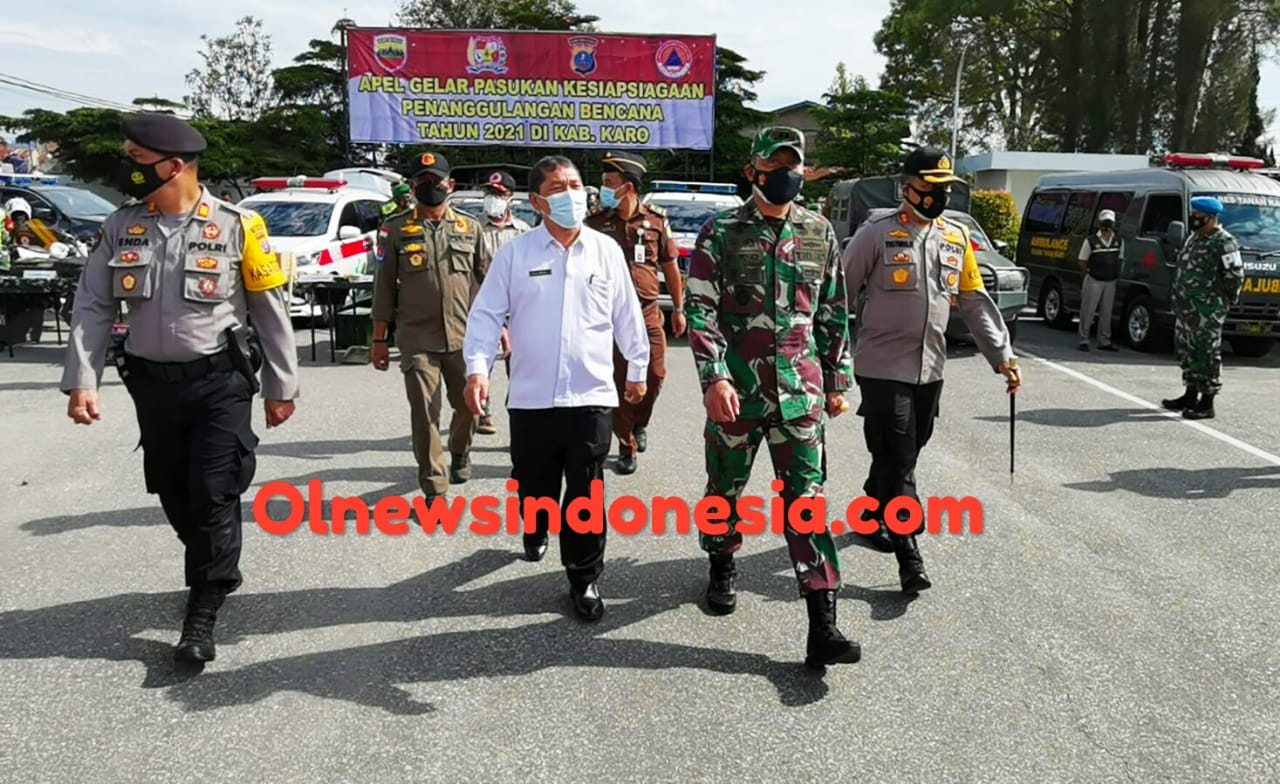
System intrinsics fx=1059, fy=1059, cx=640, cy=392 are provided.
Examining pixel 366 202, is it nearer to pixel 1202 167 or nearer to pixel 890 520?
pixel 1202 167

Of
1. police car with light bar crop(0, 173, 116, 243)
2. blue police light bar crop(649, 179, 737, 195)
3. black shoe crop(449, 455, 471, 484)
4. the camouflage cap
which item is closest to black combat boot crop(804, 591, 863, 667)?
the camouflage cap

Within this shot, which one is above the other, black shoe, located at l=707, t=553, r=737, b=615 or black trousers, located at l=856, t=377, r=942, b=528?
black trousers, located at l=856, t=377, r=942, b=528

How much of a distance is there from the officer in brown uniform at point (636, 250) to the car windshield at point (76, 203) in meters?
14.7

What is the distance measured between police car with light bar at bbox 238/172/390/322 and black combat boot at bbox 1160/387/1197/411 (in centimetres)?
946

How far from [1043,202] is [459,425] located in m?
13.0

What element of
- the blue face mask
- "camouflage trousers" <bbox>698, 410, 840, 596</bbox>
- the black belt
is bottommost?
"camouflage trousers" <bbox>698, 410, 840, 596</bbox>

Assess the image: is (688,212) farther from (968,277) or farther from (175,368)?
(175,368)

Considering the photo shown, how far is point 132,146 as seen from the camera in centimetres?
378

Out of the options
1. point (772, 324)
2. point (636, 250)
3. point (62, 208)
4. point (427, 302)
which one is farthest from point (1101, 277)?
point (62, 208)

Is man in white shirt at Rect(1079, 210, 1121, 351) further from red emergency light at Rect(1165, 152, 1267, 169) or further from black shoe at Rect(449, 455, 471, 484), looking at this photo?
black shoe at Rect(449, 455, 471, 484)

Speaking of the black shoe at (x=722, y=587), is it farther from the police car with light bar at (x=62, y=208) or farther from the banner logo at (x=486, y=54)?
the banner logo at (x=486, y=54)

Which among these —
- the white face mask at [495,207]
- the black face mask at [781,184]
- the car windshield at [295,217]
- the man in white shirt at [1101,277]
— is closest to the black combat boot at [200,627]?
the black face mask at [781,184]

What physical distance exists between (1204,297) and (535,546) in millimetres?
6673

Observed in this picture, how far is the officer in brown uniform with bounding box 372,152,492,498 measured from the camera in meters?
5.89
